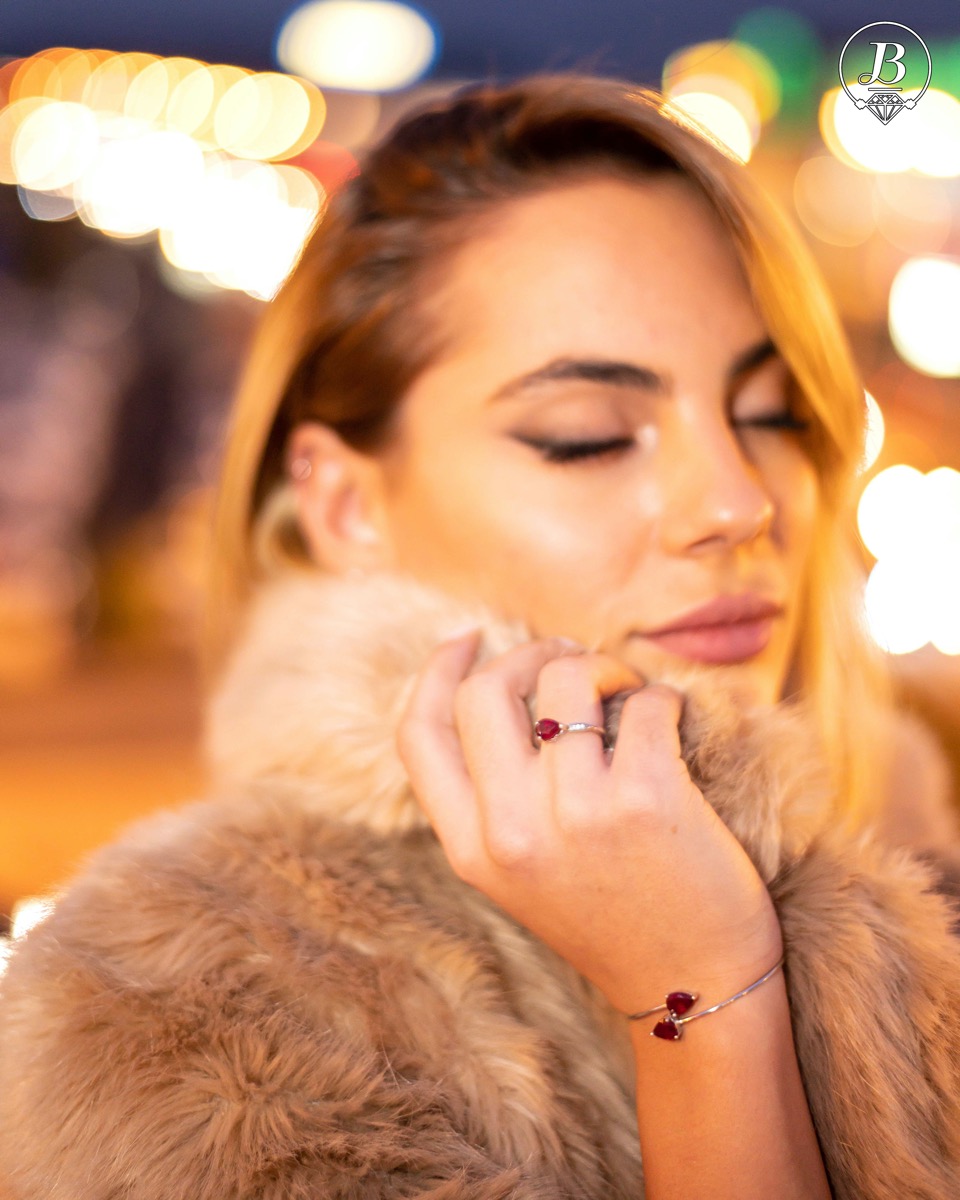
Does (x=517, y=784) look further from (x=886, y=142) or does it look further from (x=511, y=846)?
(x=886, y=142)

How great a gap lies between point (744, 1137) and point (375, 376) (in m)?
0.88

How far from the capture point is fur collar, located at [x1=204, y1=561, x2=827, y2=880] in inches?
29.9

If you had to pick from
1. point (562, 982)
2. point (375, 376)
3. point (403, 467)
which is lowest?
point (562, 982)

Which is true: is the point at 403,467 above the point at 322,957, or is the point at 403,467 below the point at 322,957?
above

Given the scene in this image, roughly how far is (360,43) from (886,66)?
2.54m

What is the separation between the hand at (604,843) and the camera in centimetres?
71

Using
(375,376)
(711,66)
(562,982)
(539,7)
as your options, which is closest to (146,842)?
(562,982)

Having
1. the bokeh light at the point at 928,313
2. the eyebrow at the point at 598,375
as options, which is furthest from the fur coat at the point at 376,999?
the bokeh light at the point at 928,313

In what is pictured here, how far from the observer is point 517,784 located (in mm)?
753

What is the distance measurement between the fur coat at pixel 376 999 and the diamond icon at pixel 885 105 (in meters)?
0.93

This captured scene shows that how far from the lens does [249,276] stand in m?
4.61

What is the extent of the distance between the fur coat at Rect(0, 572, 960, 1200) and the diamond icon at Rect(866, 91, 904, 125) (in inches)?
36.5

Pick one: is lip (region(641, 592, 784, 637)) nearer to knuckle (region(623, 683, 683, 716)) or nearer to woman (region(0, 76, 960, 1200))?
woman (region(0, 76, 960, 1200))

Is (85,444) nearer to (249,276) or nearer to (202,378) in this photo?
(202,378)
